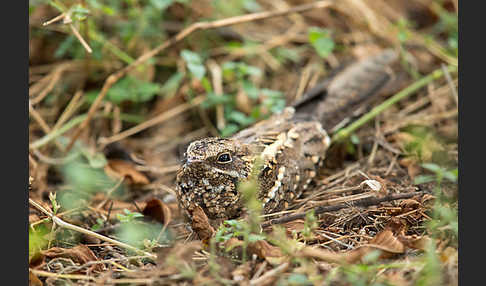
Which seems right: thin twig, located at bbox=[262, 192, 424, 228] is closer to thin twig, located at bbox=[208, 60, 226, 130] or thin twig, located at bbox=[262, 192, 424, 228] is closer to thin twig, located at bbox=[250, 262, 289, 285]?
thin twig, located at bbox=[250, 262, 289, 285]

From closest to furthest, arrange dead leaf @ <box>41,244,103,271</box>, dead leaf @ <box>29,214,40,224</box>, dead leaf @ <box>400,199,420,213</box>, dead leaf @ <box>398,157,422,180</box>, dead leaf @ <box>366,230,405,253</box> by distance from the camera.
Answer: dead leaf @ <box>366,230,405,253</box> → dead leaf @ <box>41,244,103,271</box> → dead leaf @ <box>400,199,420,213</box> → dead leaf @ <box>29,214,40,224</box> → dead leaf @ <box>398,157,422,180</box>

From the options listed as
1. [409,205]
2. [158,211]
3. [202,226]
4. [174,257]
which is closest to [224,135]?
[158,211]

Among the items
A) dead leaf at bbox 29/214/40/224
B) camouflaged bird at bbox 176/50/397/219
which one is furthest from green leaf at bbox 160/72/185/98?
dead leaf at bbox 29/214/40/224

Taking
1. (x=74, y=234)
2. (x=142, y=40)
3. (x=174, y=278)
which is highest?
(x=142, y=40)

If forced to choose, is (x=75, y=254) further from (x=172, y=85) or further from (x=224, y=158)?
(x=172, y=85)

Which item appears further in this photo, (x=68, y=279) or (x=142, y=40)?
(x=142, y=40)

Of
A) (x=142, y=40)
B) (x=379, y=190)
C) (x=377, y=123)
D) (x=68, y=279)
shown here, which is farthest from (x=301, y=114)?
(x=68, y=279)

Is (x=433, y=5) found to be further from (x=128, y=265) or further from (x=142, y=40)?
(x=128, y=265)
